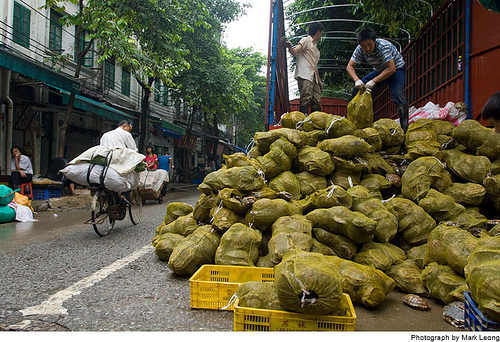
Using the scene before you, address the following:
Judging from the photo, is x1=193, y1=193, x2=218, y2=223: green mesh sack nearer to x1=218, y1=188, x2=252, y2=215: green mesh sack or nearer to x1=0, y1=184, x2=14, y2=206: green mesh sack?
x1=218, y1=188, x2=252, y2=215: green mesh sack

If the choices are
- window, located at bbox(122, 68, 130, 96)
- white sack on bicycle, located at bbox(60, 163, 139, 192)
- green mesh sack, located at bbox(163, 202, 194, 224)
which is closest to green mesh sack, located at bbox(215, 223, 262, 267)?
green mesh sack, located at bbox(163, 202, 194, 224)

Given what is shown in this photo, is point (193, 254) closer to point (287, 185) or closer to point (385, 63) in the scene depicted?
point (287, 185)

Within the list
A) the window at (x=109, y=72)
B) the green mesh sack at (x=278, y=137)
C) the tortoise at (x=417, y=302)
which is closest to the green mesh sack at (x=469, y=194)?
the tortoise at (x=417, y=302)

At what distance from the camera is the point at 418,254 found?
3.07 meters

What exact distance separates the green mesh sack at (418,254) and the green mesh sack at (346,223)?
43 cm

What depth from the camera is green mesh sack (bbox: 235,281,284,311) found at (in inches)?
78.1

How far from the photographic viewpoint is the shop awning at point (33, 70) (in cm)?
803

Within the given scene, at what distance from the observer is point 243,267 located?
2715 millimetres

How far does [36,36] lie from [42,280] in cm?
1210

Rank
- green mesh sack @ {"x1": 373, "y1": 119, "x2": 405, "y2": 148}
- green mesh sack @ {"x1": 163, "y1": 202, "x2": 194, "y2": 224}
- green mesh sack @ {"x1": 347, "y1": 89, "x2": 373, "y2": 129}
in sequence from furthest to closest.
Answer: green mesh sack @ {"x1": 347, "y1": 89, "x2": 373, "y2": 129}
green mesh sack @ {"x1": 373, "y1": 119, "x2": 405, "y2": 148}
green mesh sack @ {"x1": 163, "y1": 202, "x2": 194, "y2": 224}

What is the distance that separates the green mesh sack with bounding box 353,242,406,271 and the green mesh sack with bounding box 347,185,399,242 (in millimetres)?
91

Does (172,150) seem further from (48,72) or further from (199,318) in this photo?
(199,318)

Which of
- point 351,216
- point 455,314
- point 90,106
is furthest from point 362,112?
point 90,106

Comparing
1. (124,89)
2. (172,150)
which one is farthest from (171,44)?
(172,150)
